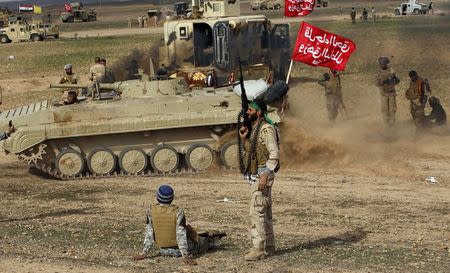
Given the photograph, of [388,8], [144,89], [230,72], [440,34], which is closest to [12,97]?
[230,72]

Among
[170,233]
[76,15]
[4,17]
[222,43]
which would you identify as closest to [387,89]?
[222,43]

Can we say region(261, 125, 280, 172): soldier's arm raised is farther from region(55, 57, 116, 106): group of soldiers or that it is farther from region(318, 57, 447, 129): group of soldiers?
region(318, 57, 447, 129): group of soldiers

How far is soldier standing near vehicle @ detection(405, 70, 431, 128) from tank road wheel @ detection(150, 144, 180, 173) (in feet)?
20.2

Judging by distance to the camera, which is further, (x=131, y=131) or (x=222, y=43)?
(x=222, y=43)

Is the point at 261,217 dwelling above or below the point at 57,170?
above

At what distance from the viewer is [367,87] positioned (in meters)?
27.9

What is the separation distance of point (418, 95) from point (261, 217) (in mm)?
10494

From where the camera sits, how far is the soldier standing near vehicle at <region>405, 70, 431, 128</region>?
1995 centimetres

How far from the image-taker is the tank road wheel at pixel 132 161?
1691cm

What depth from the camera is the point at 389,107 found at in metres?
20.7

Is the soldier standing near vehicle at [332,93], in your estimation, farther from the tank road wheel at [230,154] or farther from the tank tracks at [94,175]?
the tank tracks at [94,175]

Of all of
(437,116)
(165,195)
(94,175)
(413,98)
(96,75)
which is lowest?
(94,175)

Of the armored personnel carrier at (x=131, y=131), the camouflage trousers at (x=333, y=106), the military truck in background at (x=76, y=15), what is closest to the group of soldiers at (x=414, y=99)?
the camouflage trousers at (x=333, y=106)

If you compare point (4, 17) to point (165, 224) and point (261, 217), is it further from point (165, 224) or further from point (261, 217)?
point (261, 217)
